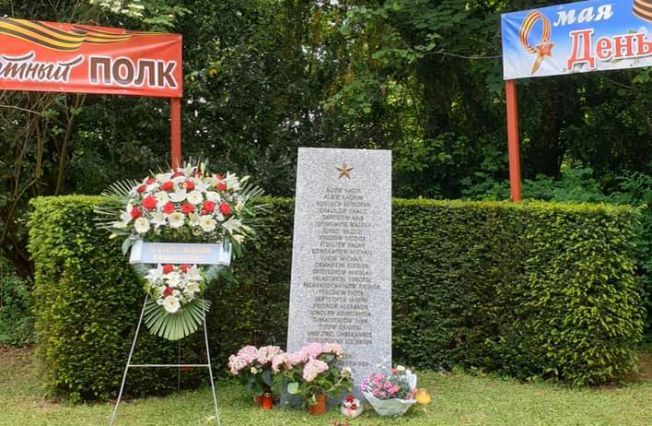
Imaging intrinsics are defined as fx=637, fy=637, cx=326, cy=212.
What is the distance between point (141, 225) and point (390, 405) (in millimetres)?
2221

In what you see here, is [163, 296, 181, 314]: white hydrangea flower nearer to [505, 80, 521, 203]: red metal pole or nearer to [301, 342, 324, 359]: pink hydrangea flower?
[301, 342, 324, 359]: pink hydrangea flower

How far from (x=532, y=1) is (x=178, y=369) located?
587cm

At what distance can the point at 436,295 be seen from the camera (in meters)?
6.06

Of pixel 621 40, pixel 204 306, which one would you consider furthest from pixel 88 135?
pixel 621 40

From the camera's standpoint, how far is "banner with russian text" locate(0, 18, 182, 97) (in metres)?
5.86

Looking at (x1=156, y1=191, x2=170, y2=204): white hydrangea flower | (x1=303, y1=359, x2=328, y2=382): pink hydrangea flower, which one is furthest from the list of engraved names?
(x1=156, y1=191, x2=170, y2=204): white hydrangea flower

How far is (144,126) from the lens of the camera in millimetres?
8148

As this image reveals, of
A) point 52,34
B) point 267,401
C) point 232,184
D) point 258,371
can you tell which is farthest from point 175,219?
point 52,34

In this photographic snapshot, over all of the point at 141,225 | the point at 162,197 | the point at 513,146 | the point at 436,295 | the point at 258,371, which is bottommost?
the point at 258,371

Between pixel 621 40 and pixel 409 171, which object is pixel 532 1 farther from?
pixel 409 171

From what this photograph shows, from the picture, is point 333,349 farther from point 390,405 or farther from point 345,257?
point 345,257

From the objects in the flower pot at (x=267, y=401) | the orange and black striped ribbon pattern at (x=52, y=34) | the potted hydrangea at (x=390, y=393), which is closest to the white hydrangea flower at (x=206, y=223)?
the flower pot at (x=267, y=401)

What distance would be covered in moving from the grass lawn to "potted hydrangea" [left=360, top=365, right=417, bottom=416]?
0.08 metres

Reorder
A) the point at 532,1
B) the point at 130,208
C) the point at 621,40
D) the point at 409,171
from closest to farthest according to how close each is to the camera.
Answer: the point at 130,208 → the point at 621,40 → the point at 532,1 → the point at 409,171
